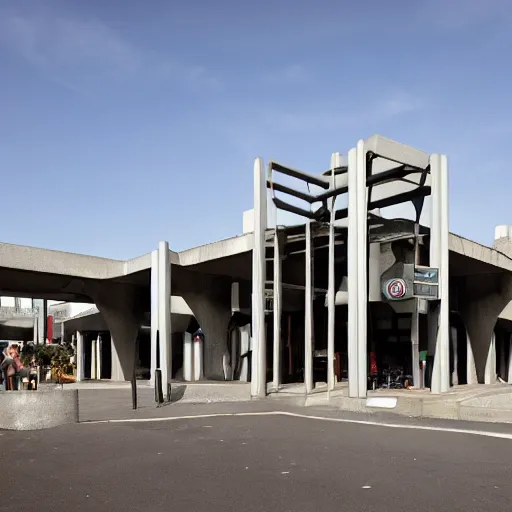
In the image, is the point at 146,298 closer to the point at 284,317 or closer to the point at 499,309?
the point at 284,317

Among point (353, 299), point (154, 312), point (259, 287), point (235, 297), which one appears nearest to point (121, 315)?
point (235, 297)

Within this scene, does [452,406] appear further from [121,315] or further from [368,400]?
[121,315]

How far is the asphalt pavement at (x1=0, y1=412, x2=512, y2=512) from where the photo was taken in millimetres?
6457

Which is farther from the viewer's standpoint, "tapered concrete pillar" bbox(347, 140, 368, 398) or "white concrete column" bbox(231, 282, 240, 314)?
"white concrete column" bbox(231, 282, 240, 314)

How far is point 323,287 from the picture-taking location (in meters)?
29.7

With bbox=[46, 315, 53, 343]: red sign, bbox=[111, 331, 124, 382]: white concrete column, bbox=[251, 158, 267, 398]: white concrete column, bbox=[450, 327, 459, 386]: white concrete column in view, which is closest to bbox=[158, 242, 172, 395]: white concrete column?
bbox=[251, 158, 267, 398]: white concrete column

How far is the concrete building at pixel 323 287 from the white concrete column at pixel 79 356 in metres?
0.12

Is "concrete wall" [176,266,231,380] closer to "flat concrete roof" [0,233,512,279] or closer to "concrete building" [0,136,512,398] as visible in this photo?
"concrete building" [0,136,512,398]

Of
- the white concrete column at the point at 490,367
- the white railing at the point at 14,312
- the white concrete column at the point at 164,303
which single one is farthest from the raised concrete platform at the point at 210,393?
the white railing at the point at 14,312

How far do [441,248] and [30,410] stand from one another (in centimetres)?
1206

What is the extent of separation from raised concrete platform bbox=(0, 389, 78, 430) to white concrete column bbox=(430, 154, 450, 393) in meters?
10.8

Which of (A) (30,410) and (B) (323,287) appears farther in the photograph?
(B) (323,287)

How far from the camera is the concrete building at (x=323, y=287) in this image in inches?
759

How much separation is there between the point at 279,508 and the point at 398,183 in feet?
61.1
